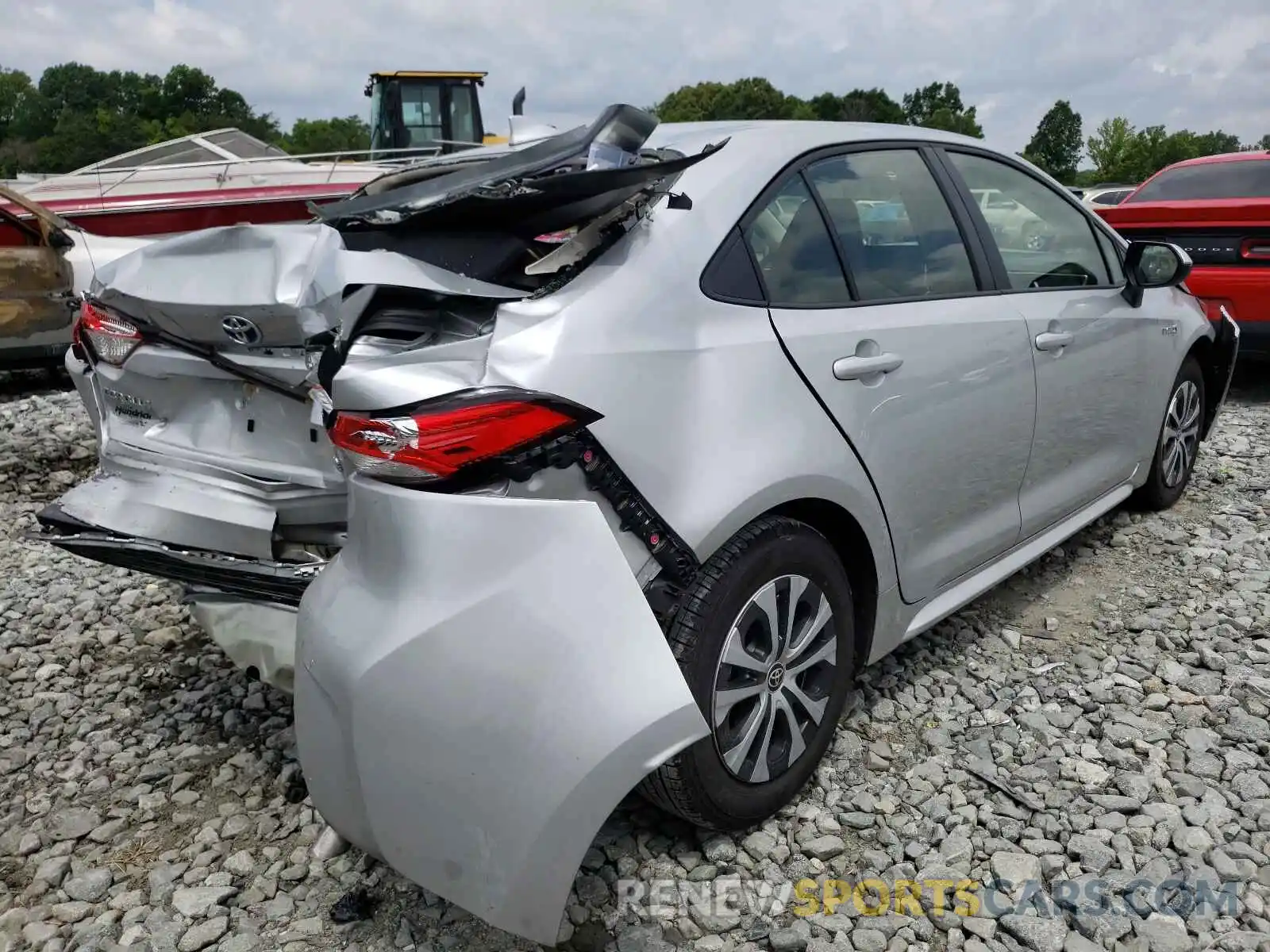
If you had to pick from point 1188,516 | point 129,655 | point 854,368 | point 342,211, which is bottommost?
point 129,655

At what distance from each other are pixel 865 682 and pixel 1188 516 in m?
2.32

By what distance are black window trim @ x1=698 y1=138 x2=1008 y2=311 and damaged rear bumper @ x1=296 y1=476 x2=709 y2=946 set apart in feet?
2.55

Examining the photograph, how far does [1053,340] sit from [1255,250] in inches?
160

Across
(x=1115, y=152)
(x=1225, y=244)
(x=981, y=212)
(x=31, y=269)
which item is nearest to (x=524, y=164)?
(x=981, y=212)

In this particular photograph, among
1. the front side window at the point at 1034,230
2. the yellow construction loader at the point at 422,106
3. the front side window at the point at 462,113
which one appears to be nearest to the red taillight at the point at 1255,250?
the front side window at the point at 1034,230

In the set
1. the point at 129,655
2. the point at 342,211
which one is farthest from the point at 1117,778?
the point at 129,655

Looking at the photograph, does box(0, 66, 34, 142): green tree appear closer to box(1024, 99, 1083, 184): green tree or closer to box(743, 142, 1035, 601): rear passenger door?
box(1024, 99, 1083, 184): green tree

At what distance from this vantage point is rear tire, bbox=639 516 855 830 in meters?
2.13

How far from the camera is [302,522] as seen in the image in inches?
99.3

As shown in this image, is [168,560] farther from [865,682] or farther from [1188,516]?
[1188,516]

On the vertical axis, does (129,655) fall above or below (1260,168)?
below

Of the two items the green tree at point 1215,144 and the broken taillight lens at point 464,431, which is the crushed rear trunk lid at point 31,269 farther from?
the green tree at point 1215,144

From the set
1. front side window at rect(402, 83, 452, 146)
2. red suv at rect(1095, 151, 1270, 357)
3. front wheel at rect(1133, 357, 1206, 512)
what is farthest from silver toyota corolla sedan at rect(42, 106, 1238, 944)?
front side window at rect(402, 83, 452, 146)

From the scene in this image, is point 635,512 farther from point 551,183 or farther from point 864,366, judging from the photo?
point 864,366
